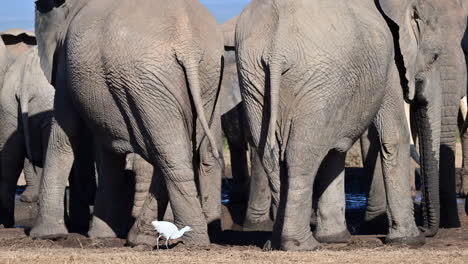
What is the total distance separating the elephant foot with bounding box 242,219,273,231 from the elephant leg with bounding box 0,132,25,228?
2.19 m

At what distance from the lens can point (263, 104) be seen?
8406 millimetres

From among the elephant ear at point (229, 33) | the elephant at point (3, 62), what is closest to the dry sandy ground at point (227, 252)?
the elephant ear at point (229, 33)

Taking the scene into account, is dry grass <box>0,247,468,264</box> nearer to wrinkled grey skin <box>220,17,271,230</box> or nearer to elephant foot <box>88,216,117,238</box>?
elephant foot <box>88,216,117,238</box>

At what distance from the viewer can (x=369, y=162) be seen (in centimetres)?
1099

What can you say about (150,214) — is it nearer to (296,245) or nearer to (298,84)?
(296,245)

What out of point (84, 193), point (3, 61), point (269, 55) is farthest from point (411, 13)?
point (3, 61)

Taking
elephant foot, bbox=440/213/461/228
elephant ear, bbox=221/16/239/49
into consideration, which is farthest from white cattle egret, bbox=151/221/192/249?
elephant ear, bbox=221/16/239/49

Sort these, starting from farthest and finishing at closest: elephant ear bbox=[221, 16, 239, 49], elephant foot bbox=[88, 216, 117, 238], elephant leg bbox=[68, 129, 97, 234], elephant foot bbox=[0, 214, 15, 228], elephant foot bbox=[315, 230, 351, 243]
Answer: elephant ear bbox=[221, 16, 239, 49] → elephant foot bbox=[0, 214, 15, 228] → elephant leg bbox=[68, 129, 97, 234] → elephant foot bbox=[88, 216, 117, 238] → elephant foot bbox=[315, 230, 351, 243]

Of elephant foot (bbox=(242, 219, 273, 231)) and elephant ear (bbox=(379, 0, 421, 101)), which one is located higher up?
elephant ear (bbox=(379, 0, 421, 101))

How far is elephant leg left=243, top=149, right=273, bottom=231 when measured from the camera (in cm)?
1172

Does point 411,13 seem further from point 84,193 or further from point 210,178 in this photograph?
point 84,193

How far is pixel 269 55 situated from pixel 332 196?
1807mm

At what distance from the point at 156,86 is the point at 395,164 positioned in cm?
174

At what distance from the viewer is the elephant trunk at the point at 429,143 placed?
1006 cm
